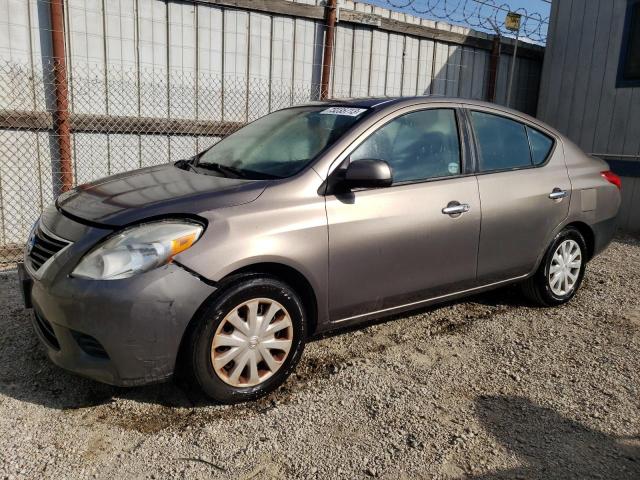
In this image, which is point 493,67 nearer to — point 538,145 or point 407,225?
point 538,145

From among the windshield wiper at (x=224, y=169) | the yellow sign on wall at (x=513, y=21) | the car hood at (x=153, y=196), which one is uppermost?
the yellow sign on wall at (x=513, y=21)

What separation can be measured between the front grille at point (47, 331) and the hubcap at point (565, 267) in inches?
141

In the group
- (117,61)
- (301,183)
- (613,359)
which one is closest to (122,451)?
(301,183)

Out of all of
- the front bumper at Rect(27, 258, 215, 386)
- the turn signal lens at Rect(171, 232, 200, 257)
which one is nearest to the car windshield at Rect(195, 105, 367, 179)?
the turn signal lens at Rect(171, 232, 200, 257)

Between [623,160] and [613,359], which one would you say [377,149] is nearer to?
[613,359]

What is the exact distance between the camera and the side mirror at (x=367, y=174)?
3141 mm

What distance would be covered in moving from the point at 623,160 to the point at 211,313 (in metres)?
7.52

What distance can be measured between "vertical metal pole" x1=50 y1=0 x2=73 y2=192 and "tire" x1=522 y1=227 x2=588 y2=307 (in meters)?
4.47

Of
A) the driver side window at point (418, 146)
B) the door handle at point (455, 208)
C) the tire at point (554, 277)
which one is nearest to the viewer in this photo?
the driver side window at point (418, 146)

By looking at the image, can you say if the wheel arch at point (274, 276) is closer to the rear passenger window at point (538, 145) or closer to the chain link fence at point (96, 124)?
the rear passenger window at point (538, 145)

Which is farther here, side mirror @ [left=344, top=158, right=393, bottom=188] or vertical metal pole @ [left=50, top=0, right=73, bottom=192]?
vertical metal pole @ [left=50, top=0, right=73, bottom=192]

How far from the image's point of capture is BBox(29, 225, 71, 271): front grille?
2.88 metres

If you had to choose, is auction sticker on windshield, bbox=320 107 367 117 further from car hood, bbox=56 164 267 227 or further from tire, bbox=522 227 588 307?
tire, bbox=522 227 588 307

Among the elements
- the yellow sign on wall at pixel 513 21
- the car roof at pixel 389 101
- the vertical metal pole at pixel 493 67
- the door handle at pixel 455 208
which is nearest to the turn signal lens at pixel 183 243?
the car roof at pixel 389 101
